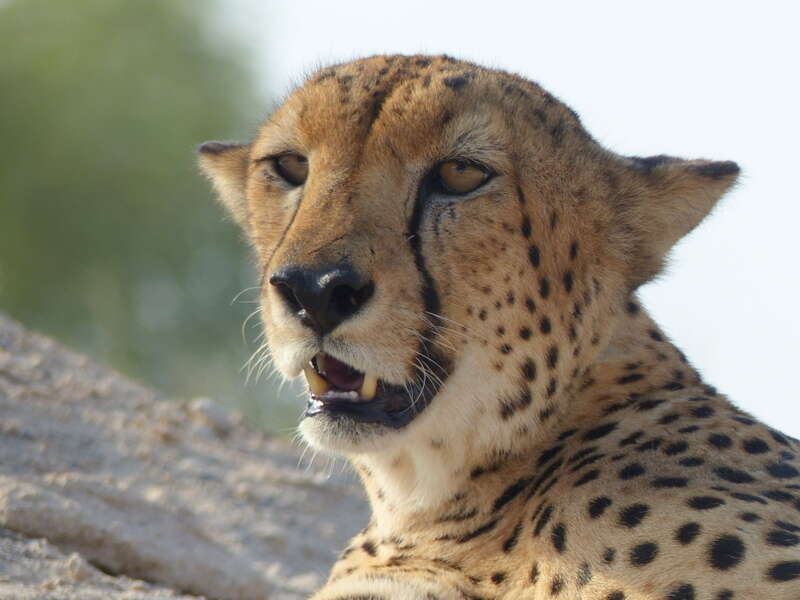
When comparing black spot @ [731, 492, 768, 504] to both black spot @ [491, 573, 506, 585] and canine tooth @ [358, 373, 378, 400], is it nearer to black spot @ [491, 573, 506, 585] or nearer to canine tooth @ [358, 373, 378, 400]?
black spot @ [491, 573, 506, 585]

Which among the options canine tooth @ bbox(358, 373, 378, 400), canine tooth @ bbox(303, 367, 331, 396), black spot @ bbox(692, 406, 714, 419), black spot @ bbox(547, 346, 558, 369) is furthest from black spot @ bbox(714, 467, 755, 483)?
canine tooth @ bbox(303, 367, 331, 396)

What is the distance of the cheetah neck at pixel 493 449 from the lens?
9.86ft

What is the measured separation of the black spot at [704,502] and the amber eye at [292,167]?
1145 mm

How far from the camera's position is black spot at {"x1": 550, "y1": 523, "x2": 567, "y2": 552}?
2.72 meters

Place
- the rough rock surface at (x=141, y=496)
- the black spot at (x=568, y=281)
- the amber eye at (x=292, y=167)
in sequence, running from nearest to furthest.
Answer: the black spot at (x=568, y=281) → the amber eye at (x=292, y=167) → the rough rock surface at (x=141, y=496)

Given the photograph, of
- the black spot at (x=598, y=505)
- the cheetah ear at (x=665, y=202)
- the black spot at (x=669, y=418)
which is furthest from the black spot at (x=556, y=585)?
the cheetah ear at (x=665, y=202)

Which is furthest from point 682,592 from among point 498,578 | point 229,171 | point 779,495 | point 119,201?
point 119,201

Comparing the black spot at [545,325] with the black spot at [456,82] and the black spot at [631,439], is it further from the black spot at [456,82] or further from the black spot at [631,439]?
the black spot at [456,82]


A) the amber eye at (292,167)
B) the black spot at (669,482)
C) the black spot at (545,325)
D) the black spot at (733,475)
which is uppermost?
the amber eye at (292,167)

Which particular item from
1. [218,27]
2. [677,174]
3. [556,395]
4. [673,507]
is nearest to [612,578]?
[673,507]

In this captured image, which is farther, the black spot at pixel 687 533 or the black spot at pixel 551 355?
the black spot at pixel 551 355

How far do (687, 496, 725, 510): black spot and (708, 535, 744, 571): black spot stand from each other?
0.09 meters

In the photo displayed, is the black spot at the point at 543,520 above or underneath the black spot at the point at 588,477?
underneath

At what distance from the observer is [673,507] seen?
2639mm
